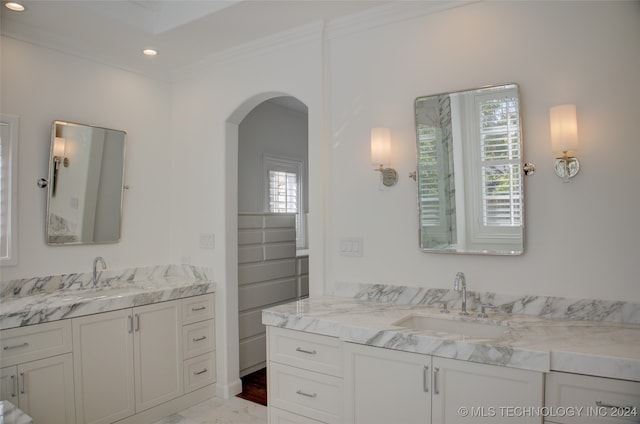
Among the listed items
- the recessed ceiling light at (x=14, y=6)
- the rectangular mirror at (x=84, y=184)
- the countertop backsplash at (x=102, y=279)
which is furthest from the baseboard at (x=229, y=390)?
the recessed ceiling light at (x=14, y=6)

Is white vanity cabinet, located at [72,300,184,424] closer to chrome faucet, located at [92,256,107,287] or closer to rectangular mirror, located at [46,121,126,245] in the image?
chrome faucet, located at [92,256,107,287]

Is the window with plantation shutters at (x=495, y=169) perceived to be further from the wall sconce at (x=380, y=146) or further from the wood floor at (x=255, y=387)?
the wood floor at (x=255, y=387)

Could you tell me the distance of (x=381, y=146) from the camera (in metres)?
2.64

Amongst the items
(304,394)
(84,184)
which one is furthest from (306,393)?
(84,184)

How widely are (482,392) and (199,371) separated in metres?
2.31

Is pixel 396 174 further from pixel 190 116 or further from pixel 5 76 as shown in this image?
pixel 5 76

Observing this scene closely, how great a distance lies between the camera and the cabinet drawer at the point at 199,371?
10.8 ft

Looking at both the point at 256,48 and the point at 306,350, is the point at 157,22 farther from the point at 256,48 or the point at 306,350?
the point at 306,350

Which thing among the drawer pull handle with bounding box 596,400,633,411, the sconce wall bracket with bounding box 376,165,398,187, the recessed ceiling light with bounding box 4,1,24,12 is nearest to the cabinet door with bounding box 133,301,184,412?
the sconce wall bracket with bounding box 376,165,398,187

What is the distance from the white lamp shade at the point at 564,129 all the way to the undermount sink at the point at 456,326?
0.91 metres

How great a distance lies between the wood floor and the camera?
3432mm

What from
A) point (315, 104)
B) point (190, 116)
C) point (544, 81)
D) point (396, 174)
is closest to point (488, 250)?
point (396, 174)

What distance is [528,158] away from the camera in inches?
89.6

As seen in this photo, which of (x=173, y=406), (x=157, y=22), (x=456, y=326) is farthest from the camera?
(x=173, y=406)
